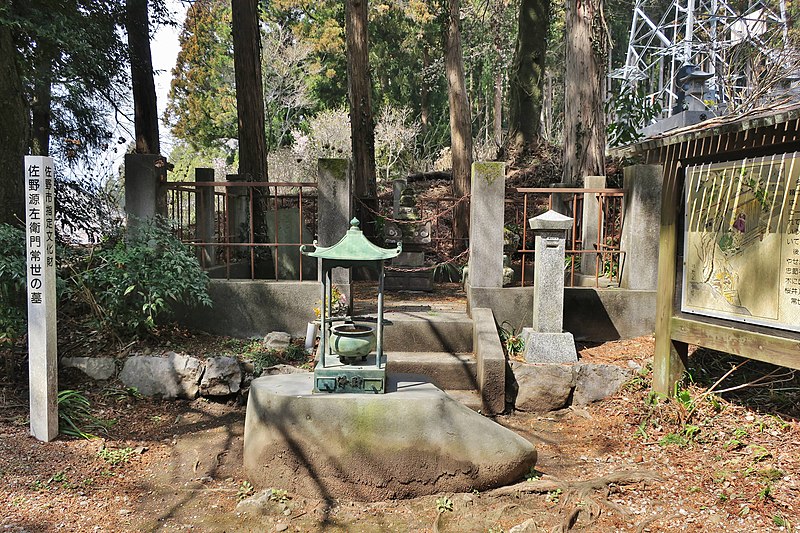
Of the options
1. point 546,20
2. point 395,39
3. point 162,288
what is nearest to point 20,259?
point 162,288

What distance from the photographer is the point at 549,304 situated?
687 cm

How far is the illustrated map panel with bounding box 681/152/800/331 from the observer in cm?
475

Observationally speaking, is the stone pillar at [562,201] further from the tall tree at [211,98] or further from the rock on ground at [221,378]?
the tall tree at [211,98]

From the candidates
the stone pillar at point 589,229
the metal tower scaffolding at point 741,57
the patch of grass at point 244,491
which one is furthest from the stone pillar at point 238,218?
the metal tower scaffolding at point 741,57

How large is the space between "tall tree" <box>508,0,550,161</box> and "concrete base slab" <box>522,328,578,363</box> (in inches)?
484

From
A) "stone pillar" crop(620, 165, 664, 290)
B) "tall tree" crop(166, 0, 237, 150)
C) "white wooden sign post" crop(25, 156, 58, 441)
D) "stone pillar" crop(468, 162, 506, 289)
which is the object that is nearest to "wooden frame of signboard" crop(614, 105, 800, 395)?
"stone pillar" crop(620, 165, 664, 290)

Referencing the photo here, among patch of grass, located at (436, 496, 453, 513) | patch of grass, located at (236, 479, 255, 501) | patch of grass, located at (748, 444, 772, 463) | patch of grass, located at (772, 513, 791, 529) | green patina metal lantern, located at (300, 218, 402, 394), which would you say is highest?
green patina metal lantern, located at (300, 218, 402, 394)

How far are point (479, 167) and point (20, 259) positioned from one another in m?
5.19

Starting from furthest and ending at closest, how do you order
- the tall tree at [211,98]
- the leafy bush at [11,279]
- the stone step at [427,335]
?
1. the tall tree at [211,98]
2. the stone step at [427,335]
3. the leafy bush at [11,279]

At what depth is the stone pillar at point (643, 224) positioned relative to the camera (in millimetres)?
7492

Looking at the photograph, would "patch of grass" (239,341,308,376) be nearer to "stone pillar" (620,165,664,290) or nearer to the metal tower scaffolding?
"stone pillar" (620,165,664,290)

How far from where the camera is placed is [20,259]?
630 cm

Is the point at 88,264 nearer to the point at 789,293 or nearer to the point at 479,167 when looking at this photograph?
the point at 479,167

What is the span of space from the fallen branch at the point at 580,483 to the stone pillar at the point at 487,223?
305cm
